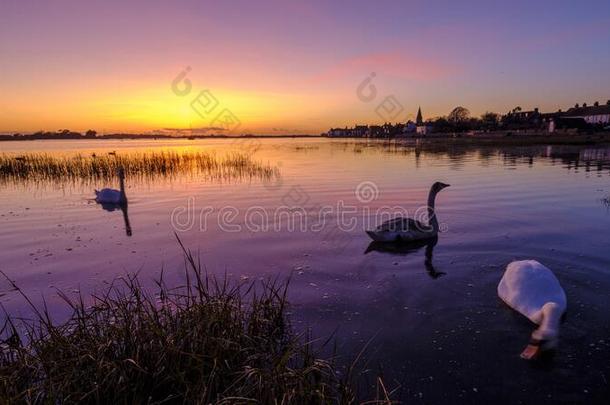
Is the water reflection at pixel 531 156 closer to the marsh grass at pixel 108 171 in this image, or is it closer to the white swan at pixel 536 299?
the marsh grass at pixel 108 171

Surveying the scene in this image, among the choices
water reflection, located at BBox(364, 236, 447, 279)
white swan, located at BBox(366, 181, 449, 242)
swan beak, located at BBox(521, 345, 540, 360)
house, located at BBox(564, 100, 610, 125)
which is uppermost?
house, located at BBox(564, 100, 610, 125)

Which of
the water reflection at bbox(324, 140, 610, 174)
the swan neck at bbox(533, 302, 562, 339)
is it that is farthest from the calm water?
the water reflection at bbox(324, 140, 610, 174)

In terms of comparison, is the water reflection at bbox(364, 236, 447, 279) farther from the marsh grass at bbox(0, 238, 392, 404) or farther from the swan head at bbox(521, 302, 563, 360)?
the marsh grass at bbox(0, 238, 392, 404)

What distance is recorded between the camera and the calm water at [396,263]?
5219 millimetres

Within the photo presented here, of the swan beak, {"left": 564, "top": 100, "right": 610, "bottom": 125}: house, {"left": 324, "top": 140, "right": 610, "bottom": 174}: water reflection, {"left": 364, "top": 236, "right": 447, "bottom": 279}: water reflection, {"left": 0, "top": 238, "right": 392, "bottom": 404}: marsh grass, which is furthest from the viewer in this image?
{"left": 564, "top": 100, "right": 610, "bottom": 125}: house

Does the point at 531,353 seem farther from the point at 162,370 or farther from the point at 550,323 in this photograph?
the point at 162,370

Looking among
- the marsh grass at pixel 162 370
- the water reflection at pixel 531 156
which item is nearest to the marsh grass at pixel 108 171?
the water reflection at pixel 531 156

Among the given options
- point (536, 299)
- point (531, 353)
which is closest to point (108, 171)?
point (536, 299)

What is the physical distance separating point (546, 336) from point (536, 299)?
102 cm

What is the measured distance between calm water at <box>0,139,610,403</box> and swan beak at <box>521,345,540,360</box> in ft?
0.45

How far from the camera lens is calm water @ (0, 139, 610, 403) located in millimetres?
5219

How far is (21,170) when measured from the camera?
30531 millimetres

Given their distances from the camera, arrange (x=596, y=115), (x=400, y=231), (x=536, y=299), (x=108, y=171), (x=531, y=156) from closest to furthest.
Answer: (x=536, y=299)
(x=400, y=231)
(x=108, y=171)
(x=531, y=156)
(x=596, y=115)

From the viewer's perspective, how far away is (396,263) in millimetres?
9602
